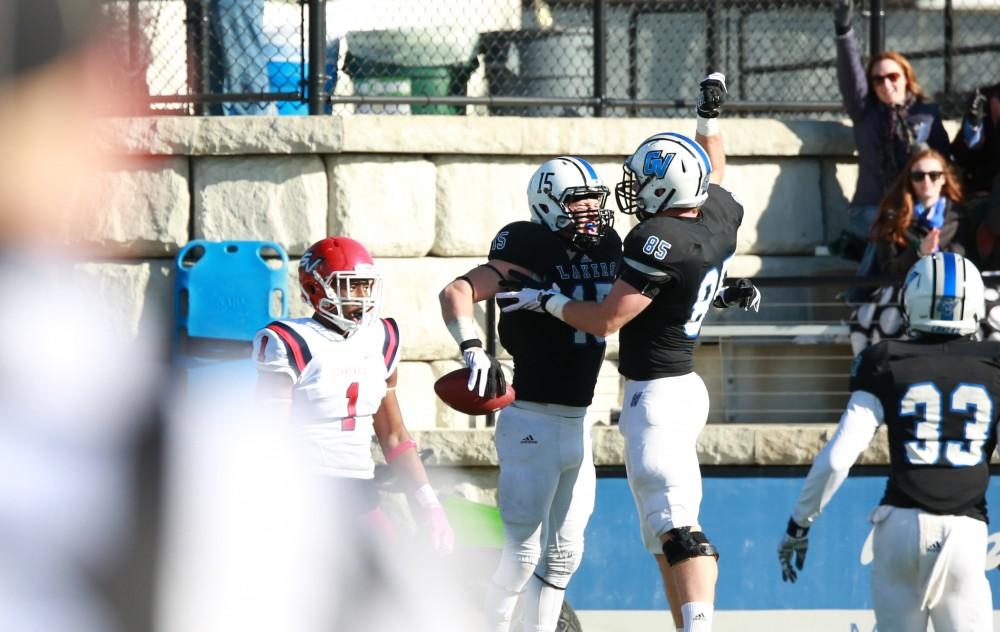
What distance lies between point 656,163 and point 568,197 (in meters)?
0.47

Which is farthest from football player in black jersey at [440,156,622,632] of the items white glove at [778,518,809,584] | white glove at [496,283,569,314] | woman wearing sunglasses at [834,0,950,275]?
woman wearing sunglasses at [834,0,950,275]

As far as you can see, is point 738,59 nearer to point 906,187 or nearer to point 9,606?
point 906,187

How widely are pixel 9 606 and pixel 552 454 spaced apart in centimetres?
446

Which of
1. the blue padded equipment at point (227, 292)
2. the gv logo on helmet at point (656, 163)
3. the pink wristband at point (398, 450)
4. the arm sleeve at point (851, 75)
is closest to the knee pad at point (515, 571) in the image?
the pink wristband at point (398, 450)

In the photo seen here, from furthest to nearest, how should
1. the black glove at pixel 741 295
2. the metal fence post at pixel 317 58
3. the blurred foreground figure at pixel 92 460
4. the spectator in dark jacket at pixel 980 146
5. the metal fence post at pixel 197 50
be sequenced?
the spectator in dark jacket at pixel 980 146 → the metal fence post at pixel 317 58 → the metal fence post at pixel 197 50 → the black glove at pixel 741 295 → the blurred foreground figure at pixel 92 460

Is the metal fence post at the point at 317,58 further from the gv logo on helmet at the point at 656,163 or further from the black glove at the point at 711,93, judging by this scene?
the gv logo on helmet at the point at 656,163

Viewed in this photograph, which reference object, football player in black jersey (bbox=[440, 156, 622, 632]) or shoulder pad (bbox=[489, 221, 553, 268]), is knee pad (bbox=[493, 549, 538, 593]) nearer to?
football player in black jersey (bbox=[440, 156, 622, 632])

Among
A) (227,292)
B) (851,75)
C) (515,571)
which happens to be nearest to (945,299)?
(515,571)

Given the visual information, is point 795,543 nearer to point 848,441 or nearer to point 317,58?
point 848,441

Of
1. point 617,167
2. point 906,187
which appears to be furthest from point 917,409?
point 617,167

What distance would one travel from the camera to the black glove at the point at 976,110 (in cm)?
857

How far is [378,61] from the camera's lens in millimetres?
8727

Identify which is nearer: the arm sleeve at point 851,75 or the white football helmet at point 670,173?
the white football helmet at point 670,173

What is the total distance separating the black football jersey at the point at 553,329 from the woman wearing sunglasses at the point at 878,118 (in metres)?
3.09
